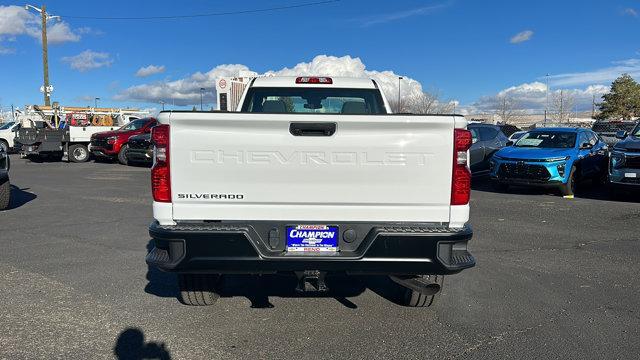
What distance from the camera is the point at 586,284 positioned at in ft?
17.1

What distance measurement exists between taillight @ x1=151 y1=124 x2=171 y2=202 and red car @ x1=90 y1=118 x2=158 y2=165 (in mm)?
18233

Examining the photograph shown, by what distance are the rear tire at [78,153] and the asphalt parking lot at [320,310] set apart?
51.9 feet

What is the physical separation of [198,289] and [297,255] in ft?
4.37

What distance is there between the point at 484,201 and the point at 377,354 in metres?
8.21

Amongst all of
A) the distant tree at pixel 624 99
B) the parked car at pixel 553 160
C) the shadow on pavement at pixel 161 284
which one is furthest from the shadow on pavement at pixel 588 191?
the distant tree at pixel 624 99

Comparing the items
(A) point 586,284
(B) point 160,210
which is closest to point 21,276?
(B) point 160,210

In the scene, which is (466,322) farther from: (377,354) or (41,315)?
(41,315)

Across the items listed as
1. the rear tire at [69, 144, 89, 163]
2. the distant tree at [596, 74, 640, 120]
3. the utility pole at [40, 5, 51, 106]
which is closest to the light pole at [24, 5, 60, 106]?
the utility pole at [40, 5, 51, 106]

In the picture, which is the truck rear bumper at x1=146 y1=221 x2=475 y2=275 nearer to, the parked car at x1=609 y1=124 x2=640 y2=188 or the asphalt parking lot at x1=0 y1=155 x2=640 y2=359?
the asphalt parking lot at x1=0 y1=155 x2=640 y2=359

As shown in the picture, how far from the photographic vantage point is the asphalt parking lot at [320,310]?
3686 millimetres

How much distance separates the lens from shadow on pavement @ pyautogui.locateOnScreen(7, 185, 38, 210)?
10.4 m

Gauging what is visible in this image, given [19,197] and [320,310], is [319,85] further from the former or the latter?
[19,197]

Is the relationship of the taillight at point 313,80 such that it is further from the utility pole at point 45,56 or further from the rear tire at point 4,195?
the utility pole at point 45,56

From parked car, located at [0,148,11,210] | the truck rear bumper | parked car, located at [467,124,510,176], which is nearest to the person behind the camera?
the truck rear bumper
